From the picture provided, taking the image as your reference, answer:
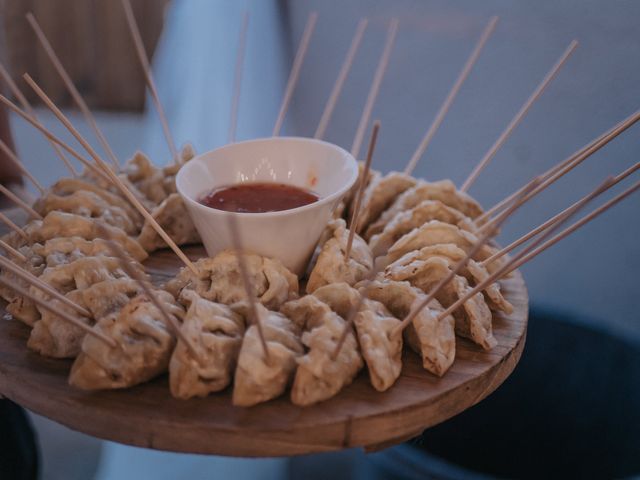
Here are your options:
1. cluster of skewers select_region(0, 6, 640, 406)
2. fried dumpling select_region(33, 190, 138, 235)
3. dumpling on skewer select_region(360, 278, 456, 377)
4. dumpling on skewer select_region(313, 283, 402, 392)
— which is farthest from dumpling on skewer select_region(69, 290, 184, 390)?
fried dumpling select_region(33, 190, 138, 235)

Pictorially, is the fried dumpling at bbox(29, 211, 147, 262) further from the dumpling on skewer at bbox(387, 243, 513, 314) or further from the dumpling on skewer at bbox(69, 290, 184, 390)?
the dumpling on skewer at bbox(387, 243, 513, 314)

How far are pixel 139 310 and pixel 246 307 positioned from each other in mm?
334

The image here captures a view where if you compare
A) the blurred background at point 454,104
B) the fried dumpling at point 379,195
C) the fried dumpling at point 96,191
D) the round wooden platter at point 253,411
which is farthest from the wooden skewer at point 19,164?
the blurred background at point 454,104

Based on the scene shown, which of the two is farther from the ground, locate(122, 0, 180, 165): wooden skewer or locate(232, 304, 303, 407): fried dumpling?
locate(122, 0, 180, 165): wooden skewer

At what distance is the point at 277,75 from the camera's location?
622 centimetres

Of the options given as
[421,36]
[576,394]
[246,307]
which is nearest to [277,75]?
[421,36]

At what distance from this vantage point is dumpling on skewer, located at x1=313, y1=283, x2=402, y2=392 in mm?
1999

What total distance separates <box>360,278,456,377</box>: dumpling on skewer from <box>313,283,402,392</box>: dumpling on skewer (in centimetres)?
5

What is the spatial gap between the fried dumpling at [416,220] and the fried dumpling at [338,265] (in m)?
0.22

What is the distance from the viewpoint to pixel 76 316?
2191 mm

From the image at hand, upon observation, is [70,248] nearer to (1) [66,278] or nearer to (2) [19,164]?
(1) [66,278]

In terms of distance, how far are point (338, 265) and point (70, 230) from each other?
1.06 meters

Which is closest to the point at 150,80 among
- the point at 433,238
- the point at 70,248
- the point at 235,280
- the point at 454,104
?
the point at 70,248

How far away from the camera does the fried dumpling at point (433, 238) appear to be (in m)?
2.54
